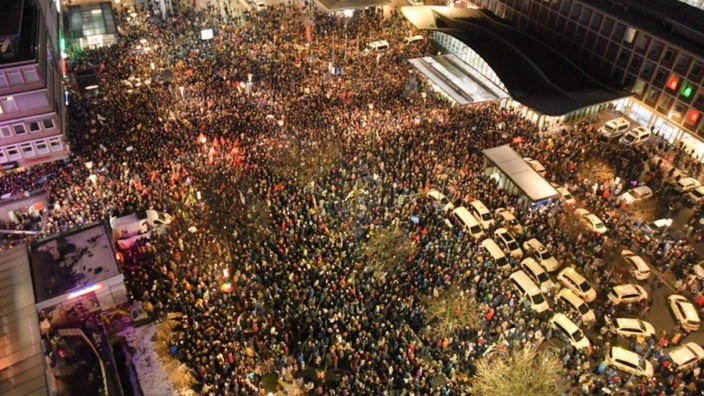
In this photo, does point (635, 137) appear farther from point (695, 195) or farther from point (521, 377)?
point (521, 377)

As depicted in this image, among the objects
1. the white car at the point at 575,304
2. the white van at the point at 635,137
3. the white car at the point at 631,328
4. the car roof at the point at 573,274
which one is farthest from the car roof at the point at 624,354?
the white van at the point at 635,137

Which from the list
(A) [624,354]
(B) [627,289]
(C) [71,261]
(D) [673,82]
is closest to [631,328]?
(A) [624,354]

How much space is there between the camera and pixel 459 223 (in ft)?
120

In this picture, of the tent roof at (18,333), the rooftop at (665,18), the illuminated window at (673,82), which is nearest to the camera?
the tent roof at (18,333)

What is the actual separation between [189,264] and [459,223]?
61.5 ft

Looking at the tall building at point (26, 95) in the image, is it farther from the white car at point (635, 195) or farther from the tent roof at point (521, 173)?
the white car at point (635, 195)

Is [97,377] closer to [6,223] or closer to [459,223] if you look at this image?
[6,223]

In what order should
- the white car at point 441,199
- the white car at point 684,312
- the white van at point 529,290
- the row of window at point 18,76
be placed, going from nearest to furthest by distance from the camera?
the white car at point 684,312, the white van at point 529,290, the row of window at point 18,76, the white car at point 441,199

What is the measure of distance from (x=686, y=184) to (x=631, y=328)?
1746 centimetres

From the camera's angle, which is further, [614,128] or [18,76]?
[614,128]

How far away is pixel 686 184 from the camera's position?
40625mm

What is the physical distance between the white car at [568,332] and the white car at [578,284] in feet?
9.78

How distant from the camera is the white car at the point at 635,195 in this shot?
1560 inches

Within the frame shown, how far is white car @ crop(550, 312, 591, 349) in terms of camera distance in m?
28.8
